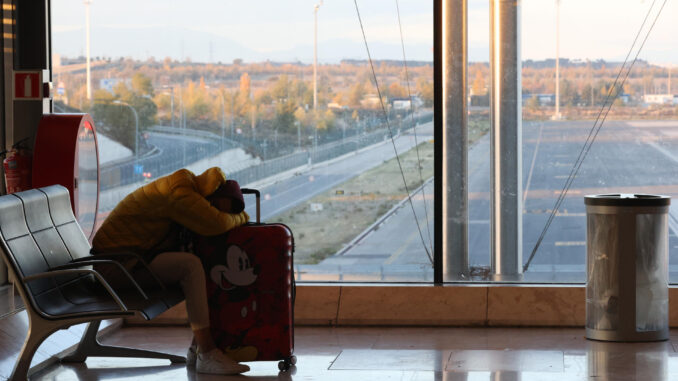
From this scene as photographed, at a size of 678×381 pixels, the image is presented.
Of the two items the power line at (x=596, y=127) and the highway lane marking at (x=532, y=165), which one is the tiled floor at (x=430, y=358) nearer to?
the power line at (x=596, y=127)

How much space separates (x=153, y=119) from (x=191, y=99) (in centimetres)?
31

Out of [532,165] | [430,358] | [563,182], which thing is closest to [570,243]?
[563,182]

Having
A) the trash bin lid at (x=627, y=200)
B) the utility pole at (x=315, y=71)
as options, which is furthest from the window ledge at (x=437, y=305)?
the utility pole at (x=315, y=71)

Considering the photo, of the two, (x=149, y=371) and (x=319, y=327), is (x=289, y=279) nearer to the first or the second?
(x=149, y=371)

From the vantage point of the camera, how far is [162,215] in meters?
4.69

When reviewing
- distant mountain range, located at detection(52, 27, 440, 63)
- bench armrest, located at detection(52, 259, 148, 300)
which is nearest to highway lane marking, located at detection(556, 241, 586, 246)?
distant mountain range, located at detection(52, 27, 440, 63)

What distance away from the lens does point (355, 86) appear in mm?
6590

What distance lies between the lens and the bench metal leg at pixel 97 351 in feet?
16.6

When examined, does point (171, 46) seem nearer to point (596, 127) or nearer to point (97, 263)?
point (97, 263)

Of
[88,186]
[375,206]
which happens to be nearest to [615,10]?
[375,206]

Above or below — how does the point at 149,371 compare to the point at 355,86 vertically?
below

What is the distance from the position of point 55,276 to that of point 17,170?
2015 millimetres

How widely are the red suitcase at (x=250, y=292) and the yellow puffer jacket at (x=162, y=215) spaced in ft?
0.46

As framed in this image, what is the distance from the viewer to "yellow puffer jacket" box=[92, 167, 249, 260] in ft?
15.3
